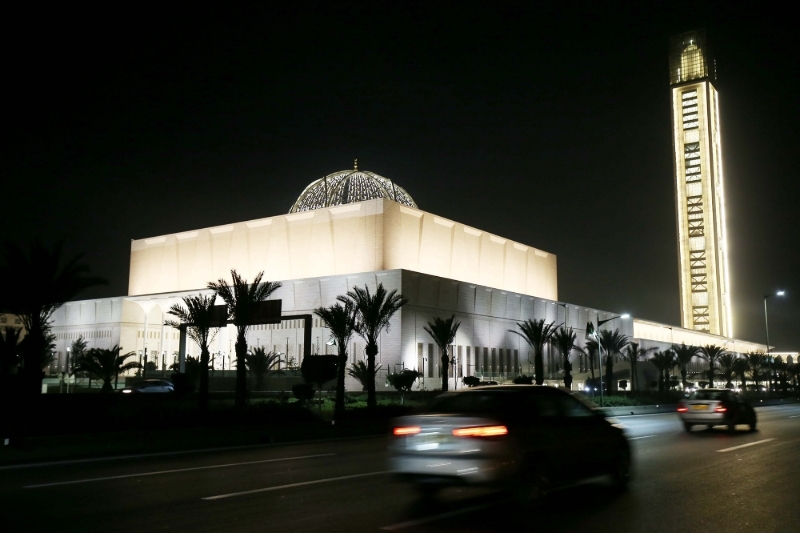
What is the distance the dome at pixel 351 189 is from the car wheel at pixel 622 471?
55.4 meters

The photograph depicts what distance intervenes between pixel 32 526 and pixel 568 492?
251 inches

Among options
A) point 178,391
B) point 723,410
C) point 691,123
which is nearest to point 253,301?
point 178,391

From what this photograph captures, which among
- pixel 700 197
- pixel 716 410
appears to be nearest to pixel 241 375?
pixel 716 410

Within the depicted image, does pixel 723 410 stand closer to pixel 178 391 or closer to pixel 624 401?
pixel 624 401

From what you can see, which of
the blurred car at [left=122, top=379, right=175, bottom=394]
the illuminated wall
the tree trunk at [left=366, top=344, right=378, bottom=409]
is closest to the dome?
the illuminated wall

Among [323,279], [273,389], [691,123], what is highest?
[691,123]

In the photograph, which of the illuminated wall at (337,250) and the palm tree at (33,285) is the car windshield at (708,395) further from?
the illuminated wall at (337,250)

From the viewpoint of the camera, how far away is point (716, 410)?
19.6m

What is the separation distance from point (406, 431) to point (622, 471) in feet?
10.9

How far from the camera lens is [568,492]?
9.49m

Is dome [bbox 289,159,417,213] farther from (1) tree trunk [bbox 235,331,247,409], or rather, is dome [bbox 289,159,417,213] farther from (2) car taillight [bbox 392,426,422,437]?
(2) car taillight [bbox 392,426,422,437]

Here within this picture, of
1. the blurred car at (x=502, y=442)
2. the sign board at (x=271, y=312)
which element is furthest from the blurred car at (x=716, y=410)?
the sign board at (x=271, y=312)

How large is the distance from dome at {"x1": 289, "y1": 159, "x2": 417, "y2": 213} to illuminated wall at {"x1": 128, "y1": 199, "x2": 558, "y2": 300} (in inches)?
88.5

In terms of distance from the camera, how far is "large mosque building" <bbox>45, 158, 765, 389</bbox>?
58719 mm
